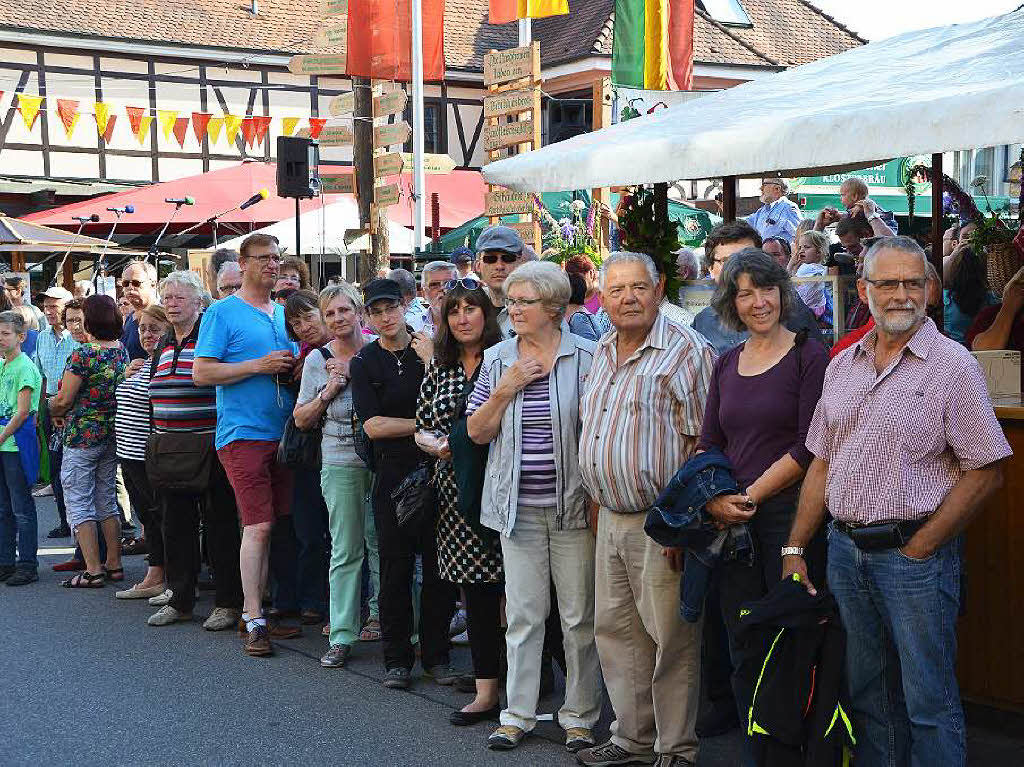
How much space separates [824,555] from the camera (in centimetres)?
474

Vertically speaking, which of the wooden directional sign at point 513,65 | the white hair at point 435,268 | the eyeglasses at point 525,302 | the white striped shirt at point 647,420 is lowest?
the white striped shirt at point 647,420

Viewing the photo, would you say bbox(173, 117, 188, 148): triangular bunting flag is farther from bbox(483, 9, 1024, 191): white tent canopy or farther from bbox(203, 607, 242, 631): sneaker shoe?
bbox(483, 9, 1024, 191): white tent canopy

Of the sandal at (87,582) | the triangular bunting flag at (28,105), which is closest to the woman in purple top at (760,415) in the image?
the sandal at (87,582)

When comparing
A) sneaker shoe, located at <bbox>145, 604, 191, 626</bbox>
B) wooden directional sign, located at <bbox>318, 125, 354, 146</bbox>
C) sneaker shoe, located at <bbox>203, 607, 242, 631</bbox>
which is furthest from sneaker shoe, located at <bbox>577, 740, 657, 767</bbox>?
wooden directional sign, located at <bbox>318, 125, 354, 146</bbox>

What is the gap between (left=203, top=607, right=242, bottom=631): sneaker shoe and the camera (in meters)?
7.71

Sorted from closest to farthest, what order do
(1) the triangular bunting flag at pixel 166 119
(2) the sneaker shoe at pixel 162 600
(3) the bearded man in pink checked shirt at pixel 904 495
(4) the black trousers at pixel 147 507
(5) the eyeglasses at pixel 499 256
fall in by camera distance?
(3) the bearded man in pink checked shirt at pixel 904 495, (5) the eyeglasses at pixel 499 256, (2) the sneaker shoe at pixel 162 600, (4) the black trousers at pixel 147 507, (1) the triangular bunting flag at pixel 166 119

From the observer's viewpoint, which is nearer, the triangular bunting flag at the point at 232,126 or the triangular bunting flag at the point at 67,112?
the triangular bunting flag at the point at 67,112

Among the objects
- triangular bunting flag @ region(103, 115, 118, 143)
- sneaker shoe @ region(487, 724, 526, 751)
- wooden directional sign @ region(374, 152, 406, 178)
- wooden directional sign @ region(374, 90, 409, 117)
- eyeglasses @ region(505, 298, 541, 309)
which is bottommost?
sneaker shoe @ region(487, 724, 526, 751)

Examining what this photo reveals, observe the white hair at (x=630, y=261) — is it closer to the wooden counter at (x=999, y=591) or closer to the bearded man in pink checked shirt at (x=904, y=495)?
the bearded man in pink checked shirt at (x=904, y=495)

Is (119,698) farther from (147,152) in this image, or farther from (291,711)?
(147,152)

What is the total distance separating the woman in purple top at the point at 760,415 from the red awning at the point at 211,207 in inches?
702

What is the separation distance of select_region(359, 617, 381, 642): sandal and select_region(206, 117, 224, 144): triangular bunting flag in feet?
77.8

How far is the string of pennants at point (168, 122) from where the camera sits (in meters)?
28.0

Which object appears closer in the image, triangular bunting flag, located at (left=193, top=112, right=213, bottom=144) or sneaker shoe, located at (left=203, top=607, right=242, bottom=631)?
sneaker shoe, located at (left=203, top=607, right=242, bottom=631)
